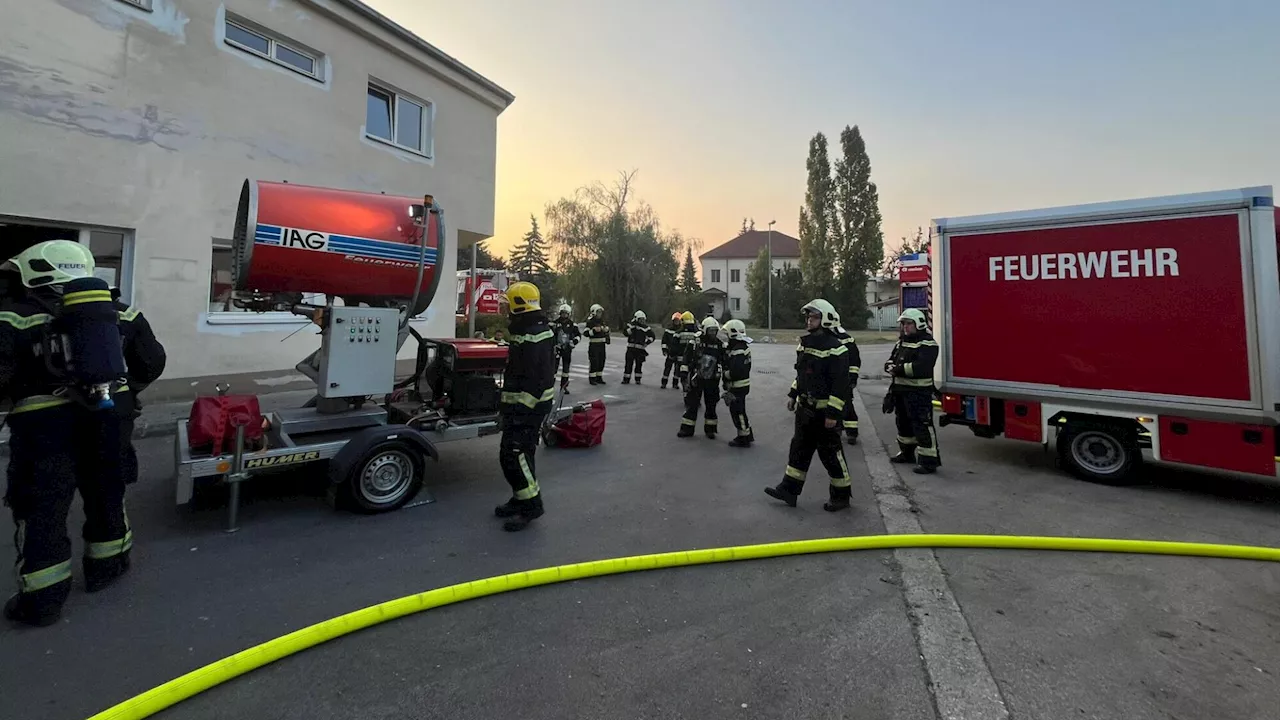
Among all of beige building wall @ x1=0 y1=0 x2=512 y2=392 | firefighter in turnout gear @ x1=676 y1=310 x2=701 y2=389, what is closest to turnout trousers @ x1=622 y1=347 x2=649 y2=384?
firefighter in turnout gear @ x1=676 y1=310 x2=701 y2=389

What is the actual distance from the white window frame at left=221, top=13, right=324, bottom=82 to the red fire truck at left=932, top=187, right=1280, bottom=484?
10732 millimetres

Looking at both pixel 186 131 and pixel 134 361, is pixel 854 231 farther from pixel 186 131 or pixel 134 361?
pixel 134 361

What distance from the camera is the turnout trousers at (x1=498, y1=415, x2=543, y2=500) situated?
14.7 ft

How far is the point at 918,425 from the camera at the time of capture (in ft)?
21.2

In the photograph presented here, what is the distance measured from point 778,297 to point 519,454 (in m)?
50.1

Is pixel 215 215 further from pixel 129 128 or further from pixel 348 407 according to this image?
pixel 348 407

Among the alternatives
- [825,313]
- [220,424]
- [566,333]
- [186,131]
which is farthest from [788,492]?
[186,131]

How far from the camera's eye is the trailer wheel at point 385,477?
455cm

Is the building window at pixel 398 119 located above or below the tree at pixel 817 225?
below

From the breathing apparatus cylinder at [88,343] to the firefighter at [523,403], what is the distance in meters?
2.34

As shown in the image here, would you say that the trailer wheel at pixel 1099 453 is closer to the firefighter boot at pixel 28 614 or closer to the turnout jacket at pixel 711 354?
the turnout jacket at pixel 711 354

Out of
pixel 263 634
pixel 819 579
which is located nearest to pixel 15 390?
pixel 263 634

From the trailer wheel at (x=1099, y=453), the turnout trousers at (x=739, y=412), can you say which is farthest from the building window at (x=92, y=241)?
the trailer wheel at (x=1099, y=453)

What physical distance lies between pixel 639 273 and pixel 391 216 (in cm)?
3318
